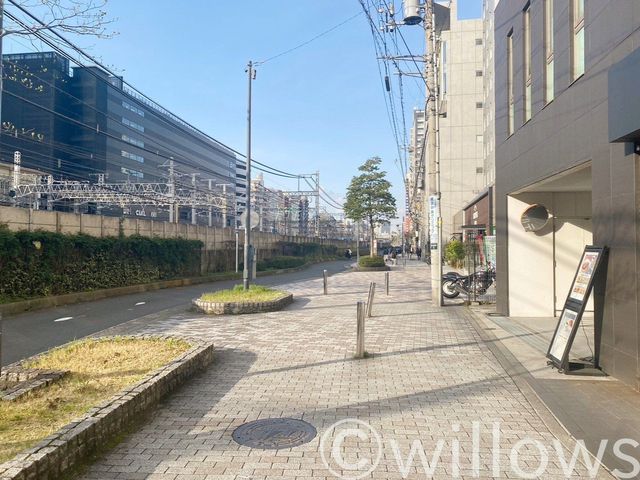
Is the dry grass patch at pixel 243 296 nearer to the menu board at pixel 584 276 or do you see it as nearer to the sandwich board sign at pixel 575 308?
the sandwich board sign at pixel 575 308

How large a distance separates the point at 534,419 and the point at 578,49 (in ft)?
19.1

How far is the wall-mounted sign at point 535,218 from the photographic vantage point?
1051cm

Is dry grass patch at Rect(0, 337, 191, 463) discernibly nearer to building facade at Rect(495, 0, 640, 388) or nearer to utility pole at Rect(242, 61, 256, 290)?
building facade at Rect(495, 0, 640, 388)

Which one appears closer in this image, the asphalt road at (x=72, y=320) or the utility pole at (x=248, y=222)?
the asphalt road at (x=72, y=320)

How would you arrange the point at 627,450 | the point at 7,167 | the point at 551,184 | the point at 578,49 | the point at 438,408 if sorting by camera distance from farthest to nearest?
the point at 7,167 → the point at 551,184 → the point at 578,49 → the point at 438,408 → the point at 627,450

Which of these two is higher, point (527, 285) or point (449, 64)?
point (449, 64)

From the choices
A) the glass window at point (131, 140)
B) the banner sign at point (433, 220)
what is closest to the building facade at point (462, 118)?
the banner sign at point (433, 220)

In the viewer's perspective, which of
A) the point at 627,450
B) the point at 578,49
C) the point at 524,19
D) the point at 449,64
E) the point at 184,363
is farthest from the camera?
the point at 449,64

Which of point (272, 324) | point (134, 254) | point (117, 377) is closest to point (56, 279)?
point (134, 254)

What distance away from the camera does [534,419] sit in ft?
15.6

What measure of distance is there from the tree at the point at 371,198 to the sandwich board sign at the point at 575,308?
98.5ft

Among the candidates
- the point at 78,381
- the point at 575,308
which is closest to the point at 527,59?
the point at 575,308

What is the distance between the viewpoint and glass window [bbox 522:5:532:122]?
990 centimetres

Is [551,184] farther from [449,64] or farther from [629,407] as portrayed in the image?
[449,64]
